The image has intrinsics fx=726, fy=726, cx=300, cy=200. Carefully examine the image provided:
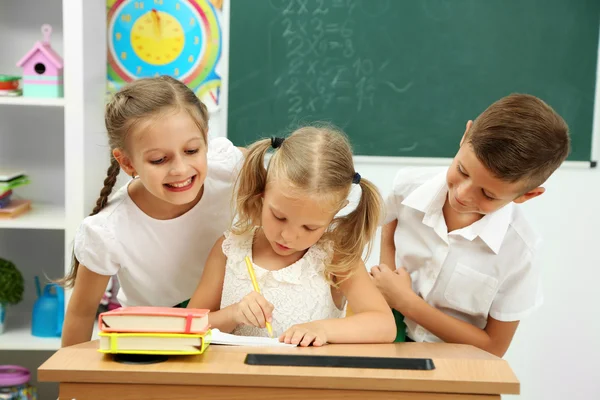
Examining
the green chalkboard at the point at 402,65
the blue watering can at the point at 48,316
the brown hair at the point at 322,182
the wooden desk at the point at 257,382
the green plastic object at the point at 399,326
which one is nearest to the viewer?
the wooden desk at the point at 257,382

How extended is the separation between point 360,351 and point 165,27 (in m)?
Answer: 2.08

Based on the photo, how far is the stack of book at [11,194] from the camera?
8.51 ft

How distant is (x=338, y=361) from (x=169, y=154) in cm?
59

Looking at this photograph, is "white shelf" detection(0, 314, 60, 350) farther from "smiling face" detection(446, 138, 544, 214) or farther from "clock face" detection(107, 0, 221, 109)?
"smiling face" detection(446, 138, 544, 214)

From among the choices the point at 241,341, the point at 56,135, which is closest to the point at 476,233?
the point at 241,341

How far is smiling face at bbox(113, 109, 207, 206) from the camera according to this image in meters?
1.44

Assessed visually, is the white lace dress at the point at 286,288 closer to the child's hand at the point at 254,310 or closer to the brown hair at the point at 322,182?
the brown hair at the point at 322,182

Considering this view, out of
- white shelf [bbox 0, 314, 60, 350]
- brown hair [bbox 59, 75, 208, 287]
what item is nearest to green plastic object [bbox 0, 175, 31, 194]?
white shelf [bbox 0, 314, 60, 350]

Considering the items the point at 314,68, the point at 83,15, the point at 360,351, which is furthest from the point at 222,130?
the point at 360,351

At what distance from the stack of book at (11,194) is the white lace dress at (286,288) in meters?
1.40

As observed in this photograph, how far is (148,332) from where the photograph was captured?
105 centimetres

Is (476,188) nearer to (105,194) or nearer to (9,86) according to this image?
(105,194)

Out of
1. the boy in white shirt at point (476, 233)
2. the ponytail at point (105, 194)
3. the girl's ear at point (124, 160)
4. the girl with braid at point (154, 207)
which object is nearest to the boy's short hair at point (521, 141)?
the boy in white shirt at point (476, 233)

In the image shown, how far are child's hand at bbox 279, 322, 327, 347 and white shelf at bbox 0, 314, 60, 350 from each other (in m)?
1.62
